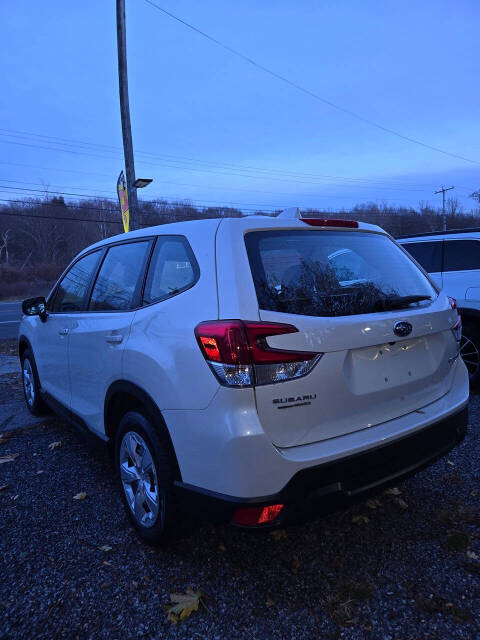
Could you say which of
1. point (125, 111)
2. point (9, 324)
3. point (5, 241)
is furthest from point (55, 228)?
point (125, 111)

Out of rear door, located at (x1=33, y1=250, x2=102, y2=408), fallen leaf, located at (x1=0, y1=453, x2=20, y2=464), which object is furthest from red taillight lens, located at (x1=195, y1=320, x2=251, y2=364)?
fallen leaf, located at (x1=0, y1=453, x2=20, y2=464)

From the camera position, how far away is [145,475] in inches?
97.0

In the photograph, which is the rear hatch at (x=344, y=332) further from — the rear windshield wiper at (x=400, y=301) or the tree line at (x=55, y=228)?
the tree line at (x=55, y=228)

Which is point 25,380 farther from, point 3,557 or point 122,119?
point 122,119

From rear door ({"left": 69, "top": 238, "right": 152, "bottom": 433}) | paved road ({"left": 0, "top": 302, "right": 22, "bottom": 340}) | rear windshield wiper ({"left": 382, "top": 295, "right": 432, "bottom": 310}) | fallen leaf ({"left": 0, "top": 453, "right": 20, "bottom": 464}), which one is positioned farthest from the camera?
paved road ({"left": 0, "top": 302, "right": 22, "bottom": 340})

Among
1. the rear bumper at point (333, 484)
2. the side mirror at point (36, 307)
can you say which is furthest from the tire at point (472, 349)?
the side mirror at point (36, 307)

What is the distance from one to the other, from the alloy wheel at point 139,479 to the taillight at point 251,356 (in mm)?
831

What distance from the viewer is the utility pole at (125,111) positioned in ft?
32.6

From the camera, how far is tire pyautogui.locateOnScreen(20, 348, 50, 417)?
4512mm

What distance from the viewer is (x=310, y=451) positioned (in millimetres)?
1872

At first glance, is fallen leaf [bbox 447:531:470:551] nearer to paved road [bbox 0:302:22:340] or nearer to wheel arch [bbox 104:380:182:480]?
wheel arch [bbox 104:380:182:480]

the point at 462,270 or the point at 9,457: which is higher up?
the point at 462,270

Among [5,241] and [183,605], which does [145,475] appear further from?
[5,241]

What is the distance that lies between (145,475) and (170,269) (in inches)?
45.9
